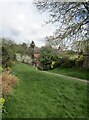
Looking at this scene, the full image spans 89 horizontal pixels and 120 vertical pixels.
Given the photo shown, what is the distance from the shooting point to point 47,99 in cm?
887

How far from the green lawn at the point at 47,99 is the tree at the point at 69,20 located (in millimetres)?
2335

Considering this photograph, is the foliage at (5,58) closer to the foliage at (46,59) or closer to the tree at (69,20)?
the foliage at (46,59)

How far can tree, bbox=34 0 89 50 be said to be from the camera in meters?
8.02

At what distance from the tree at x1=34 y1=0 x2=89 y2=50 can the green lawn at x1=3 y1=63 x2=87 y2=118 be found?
2335 millimetres

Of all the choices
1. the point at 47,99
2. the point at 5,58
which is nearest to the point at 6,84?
the point at 47,99

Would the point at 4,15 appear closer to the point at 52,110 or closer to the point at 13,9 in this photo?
the point at 13,9

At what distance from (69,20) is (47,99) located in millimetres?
3222

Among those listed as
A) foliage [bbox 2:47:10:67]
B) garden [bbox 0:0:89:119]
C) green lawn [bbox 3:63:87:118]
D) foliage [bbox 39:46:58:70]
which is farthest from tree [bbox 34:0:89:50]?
foliage [bbox 39:46:58:70]

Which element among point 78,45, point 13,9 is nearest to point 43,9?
point 13,9

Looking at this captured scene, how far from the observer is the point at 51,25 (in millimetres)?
8750

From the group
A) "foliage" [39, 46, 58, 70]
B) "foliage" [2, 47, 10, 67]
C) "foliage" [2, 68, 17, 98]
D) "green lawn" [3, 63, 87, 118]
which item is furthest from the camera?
"foliage" [39, 46, 58, 70]

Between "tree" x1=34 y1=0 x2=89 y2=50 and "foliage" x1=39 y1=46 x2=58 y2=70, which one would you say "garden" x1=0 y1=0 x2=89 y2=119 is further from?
"foliage" x1=39 y1=46 x2=58 y2=70

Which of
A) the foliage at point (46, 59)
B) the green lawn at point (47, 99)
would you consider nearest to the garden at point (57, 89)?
the green lawn at point (47, 99)

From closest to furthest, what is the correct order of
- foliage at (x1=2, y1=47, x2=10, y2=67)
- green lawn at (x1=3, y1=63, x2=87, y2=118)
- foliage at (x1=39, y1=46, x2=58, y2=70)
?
green lawn at (x1=3, y1=63, x2=87, y2=118) → foliage at (x1=2, y1=47, x2=10, y2=67) → foliage at (x1=39, y1=46, x2=58, y2=70)
